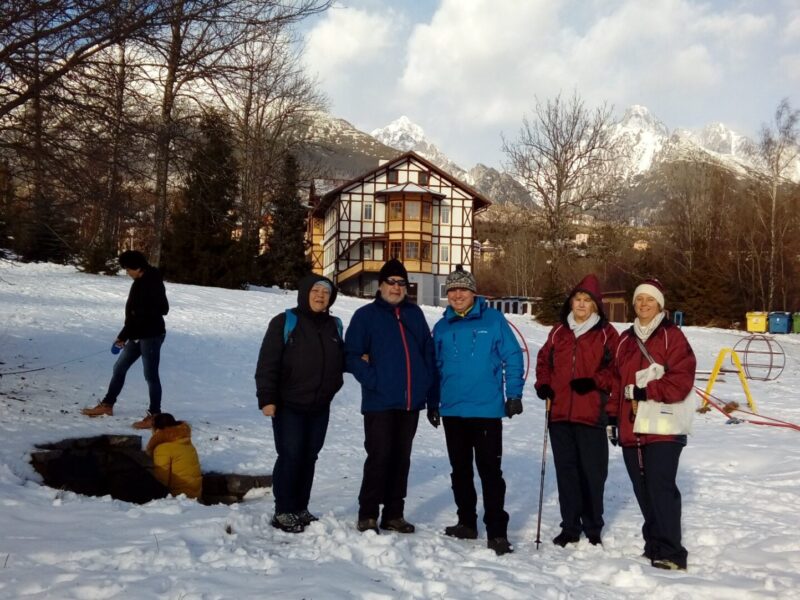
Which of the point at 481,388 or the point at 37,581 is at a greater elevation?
the point at 481,388

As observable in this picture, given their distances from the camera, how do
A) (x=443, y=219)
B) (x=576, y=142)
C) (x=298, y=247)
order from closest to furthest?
1. (x=576, y=142)
2. (x=298, y=247)
3. (x=443, y=219)

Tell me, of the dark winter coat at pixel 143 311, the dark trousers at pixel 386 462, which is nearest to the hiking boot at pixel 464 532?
the dark trousers at pixel 386 462

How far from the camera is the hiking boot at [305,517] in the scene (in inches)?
202

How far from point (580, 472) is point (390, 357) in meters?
1.72

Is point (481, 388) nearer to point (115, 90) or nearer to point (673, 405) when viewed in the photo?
point (673, 405)

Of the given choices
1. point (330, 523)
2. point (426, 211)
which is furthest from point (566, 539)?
point (426, 211)

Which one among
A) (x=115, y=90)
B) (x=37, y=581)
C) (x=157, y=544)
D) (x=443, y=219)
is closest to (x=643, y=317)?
(x=157, y=544)

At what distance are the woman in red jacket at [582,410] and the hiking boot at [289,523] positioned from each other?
192cm

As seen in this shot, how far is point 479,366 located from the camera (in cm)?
521

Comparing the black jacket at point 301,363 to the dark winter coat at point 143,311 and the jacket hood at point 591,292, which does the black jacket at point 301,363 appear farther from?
the dark winter coat at point 143,311

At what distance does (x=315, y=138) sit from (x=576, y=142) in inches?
551

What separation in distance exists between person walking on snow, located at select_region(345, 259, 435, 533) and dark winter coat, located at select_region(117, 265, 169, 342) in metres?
3.70

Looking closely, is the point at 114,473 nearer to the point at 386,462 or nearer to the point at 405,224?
the point at 386,462

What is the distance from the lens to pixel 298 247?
139ft
